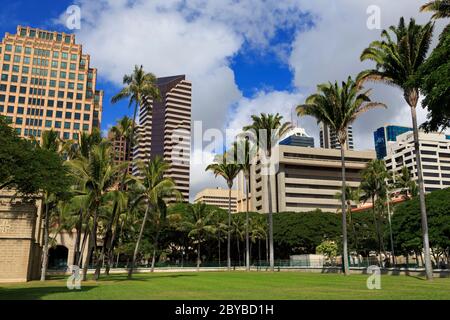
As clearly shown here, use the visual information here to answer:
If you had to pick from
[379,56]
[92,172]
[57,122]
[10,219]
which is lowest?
[10,219]

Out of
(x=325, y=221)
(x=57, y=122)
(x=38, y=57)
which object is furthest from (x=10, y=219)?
(x=38, y=57)

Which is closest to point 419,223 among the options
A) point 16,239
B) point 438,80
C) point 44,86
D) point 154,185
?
A: point 154,185

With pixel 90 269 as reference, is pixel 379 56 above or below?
above

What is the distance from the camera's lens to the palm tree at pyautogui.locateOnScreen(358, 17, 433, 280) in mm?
31609

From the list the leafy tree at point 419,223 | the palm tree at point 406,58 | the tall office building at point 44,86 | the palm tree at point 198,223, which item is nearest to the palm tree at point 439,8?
the palm tree at point 406,58

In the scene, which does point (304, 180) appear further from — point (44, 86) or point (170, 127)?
point (44, 86)

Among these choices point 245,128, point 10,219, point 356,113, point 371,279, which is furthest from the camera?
point 245,128

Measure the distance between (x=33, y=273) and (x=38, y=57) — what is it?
93737 millimetres

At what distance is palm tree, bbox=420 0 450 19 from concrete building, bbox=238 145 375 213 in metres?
102

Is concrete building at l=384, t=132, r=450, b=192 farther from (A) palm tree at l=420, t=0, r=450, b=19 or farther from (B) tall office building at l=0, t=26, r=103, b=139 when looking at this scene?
(A) palm tree at l=420, t=0, r=450, b=19

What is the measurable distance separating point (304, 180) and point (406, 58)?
101m

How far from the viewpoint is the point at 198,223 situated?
6906 centimetres

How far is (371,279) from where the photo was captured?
22.6 meters
